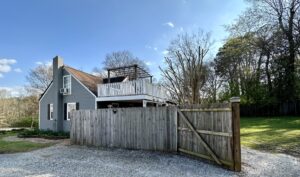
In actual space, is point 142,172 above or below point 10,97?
below

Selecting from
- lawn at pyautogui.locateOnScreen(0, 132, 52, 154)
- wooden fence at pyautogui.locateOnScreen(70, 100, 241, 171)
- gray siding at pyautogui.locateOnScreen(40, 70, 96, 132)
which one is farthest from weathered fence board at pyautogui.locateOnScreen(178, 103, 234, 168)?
gray siding at pyautogui.locateOnScreen(40, 70, 96, 132)

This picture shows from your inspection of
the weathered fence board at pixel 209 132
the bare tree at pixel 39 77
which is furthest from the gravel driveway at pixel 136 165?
the bare tree at pixel 39 77

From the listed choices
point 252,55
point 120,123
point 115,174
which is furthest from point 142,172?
point 252,55

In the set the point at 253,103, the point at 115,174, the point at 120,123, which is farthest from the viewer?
the point at 253,103

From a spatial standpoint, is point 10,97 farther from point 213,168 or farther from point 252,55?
point 213,168

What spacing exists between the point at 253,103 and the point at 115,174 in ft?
91.6

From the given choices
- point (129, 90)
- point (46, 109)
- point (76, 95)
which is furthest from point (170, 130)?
point (46, 109)

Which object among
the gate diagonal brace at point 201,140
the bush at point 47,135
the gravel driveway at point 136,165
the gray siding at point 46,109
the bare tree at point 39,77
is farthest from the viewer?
the bare tree at point 39,77

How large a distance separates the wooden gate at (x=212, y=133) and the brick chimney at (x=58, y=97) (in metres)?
13.4

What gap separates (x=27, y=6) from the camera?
54.0 feet

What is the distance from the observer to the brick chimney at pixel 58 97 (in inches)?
798

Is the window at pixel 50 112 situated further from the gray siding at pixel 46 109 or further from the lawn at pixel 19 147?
the lawn at pixel 19 147

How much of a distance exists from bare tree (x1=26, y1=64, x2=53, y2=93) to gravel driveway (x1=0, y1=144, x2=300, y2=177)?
31429 mm

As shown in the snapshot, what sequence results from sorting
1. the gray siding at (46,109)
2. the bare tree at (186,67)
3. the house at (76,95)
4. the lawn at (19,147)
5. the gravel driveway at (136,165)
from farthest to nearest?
1. the gray siding at (46,109)
2. the house at (76,95)
3. the bare tree at (186,67)
4. the lawn at (19,147)
5. the gravel driveway at (136,165)
